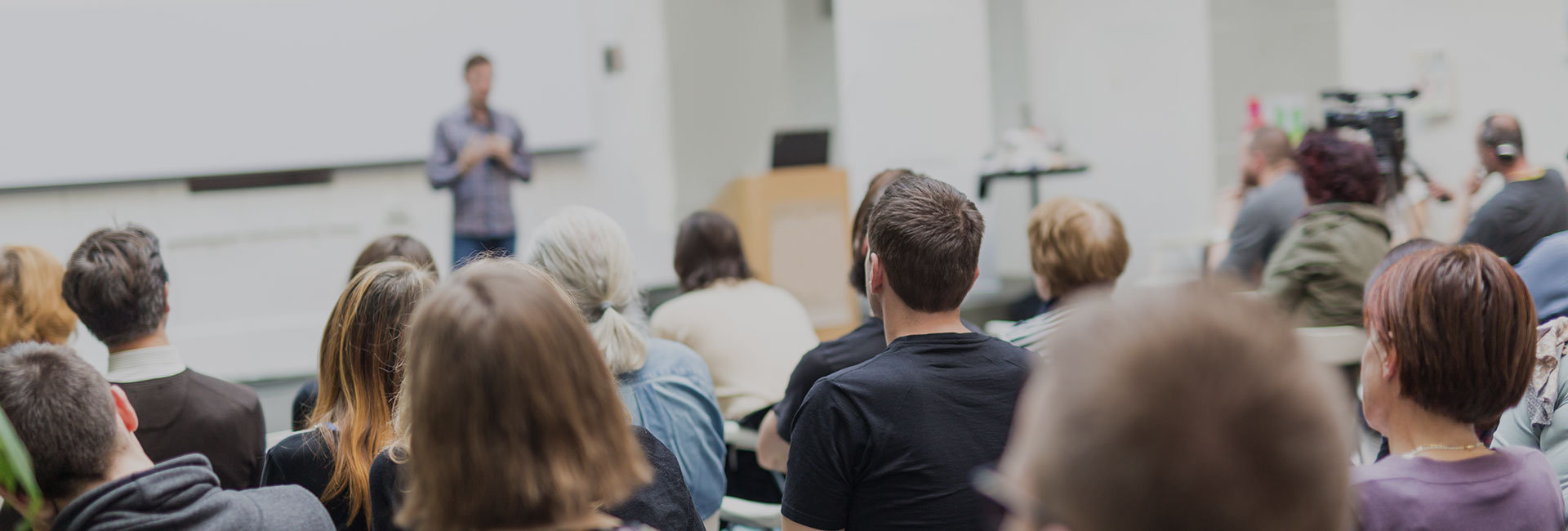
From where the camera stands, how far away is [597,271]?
7.32 ft

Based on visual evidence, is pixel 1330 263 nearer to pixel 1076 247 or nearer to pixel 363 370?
pixel 1076 247

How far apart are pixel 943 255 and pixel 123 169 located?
211 inches

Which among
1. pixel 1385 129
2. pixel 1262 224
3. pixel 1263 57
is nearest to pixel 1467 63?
pixel 1263 57

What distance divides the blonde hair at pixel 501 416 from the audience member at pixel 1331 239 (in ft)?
9.30

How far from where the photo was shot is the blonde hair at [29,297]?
8.75 feet

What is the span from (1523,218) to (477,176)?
4.36 metres

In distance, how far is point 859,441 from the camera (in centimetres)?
160

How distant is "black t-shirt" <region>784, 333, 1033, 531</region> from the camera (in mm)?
1589

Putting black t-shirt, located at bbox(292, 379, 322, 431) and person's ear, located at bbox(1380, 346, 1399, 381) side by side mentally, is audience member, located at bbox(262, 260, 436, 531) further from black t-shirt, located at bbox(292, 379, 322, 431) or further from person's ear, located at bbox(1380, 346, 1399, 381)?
person's ear, located at bbox(1380, 346, 1399, 381)

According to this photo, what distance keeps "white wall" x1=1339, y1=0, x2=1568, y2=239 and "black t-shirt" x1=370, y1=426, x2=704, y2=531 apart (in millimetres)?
5261

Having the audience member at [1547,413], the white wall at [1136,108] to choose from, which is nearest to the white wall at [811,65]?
A: the white wall at [1136,108]

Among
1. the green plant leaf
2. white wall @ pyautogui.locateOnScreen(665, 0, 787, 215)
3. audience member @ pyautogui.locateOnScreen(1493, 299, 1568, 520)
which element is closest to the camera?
the green plant leaf

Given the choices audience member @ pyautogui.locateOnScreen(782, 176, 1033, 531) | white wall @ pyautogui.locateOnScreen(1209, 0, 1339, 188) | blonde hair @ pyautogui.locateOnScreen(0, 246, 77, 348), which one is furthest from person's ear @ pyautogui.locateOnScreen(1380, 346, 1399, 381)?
white wall @ pyautogui.locateOnScreen(1209, 0, 1339, 188)

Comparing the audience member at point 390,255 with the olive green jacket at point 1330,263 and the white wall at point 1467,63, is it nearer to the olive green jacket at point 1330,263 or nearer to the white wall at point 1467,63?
the olive green jacket at point 1330,263
